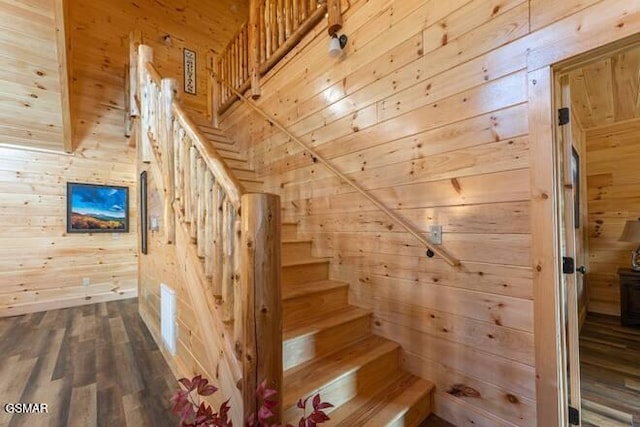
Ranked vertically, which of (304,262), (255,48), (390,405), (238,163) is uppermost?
(255,48)

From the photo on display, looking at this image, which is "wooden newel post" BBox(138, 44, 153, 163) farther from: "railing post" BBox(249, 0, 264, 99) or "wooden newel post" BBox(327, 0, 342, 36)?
"wooden newel post" BBox(327, 0, 342, 36)

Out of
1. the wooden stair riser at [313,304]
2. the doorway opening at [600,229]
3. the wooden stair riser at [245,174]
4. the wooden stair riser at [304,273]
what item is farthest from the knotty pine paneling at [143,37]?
the doorway opening at [600,229]

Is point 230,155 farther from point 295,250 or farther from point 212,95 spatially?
point 295,250

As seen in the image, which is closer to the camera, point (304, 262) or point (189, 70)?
point (304, 262)

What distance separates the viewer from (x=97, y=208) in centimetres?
450

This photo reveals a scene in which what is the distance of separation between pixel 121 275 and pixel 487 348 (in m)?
5.22

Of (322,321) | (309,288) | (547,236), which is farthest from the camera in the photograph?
(309,288)

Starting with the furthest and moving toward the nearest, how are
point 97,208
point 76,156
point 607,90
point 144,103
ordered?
point 97,208
point 76,156
point 144,103
point 607,90

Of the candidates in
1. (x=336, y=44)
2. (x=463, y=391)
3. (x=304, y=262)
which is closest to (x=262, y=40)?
(x=336, y=44)

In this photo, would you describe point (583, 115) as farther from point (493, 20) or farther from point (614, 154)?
point (493, 20)

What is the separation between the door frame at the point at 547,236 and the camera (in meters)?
1.32

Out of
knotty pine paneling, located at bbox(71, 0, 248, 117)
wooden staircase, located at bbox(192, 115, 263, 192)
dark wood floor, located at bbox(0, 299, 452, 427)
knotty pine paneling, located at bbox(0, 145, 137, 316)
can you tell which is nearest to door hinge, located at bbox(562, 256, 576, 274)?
dark wood floor, located at bbox(0, 299, 452, 427)

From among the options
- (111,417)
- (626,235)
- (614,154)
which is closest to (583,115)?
(614,154)

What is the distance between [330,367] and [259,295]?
32.6 inches
